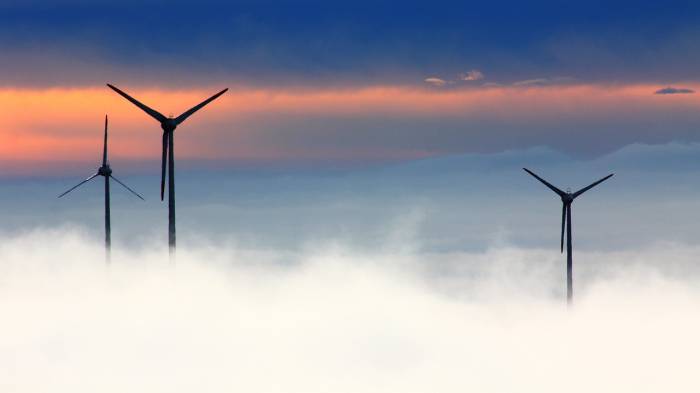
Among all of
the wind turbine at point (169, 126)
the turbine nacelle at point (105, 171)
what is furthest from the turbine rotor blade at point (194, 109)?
the turbine nacelle at point (105, 171)

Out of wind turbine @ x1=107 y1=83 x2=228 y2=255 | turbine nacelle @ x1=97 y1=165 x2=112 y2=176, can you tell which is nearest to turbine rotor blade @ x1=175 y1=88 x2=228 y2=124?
wind turbine @ x1=107 y1=83 x2=228 y2=255

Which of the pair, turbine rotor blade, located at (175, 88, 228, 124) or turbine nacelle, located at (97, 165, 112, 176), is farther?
turbine nacelle, located at (97, 165, 112, 176)

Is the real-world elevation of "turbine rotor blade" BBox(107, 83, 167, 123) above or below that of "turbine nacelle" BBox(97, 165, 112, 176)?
above

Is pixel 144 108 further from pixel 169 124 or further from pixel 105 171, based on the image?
pixel 105 171

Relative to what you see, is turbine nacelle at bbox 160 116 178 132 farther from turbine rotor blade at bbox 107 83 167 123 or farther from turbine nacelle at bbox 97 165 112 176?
turbine nacelle at bbox 97 165 112 176

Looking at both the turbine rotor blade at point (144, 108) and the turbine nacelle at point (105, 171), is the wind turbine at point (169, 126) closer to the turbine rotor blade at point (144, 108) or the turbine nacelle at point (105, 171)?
the turbine rotor blade at point (144, 108)

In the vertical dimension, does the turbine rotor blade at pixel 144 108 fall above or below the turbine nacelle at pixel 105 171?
above

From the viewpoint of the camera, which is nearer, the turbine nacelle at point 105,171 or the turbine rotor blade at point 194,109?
the turbine rotor blade at point 194,109

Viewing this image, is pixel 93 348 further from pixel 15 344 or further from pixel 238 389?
pixel 238 389

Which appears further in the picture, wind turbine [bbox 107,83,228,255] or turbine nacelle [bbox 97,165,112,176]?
turbine nacelle [bbox 97,165,112,176]

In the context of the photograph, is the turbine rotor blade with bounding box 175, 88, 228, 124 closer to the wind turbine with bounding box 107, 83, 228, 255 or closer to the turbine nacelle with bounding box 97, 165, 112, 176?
the wind turbine with bounding box 107, 83, 228, 255

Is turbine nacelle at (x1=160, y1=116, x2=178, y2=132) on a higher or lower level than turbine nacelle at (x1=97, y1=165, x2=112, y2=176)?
higher
